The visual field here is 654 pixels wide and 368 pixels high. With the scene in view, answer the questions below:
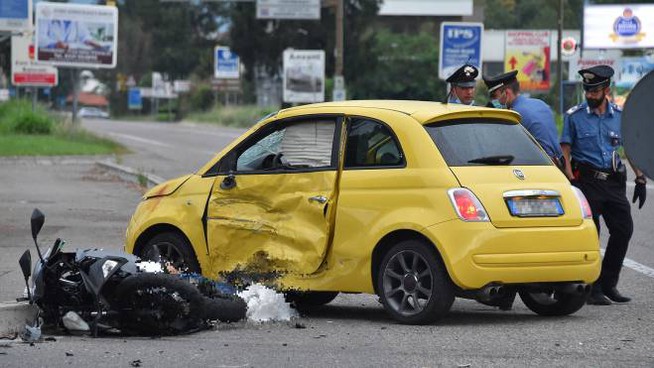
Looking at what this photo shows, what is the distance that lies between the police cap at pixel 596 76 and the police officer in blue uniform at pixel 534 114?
1.18 feet

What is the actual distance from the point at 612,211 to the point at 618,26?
60.6 m

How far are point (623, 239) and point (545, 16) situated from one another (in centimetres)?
10780

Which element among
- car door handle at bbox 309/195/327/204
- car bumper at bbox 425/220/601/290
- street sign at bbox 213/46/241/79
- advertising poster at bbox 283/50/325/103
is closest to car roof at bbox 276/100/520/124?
car door handle at bbox 309/195/327/204

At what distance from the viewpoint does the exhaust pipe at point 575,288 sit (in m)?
9.59

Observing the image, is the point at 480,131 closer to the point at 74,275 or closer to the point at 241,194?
the point at 241,194

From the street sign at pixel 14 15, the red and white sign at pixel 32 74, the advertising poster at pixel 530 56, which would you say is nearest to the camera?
the street sign at pixel 14 15

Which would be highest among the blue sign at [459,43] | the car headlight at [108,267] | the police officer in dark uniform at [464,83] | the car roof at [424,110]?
the blue sign at [459,43]

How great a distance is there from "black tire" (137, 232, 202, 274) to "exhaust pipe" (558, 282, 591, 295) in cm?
256

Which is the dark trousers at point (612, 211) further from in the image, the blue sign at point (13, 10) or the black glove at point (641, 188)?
the blue sign at point (13, 10)

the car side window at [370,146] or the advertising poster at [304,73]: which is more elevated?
the advertising poster at [304,73]

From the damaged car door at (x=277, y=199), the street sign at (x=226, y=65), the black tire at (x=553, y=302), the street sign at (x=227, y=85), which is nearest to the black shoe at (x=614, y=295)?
the black tire at (x=553, y=302)

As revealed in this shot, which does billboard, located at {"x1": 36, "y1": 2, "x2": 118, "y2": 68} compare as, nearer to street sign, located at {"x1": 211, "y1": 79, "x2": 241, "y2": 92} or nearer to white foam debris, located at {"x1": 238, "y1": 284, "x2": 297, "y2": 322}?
white foam debris, located at {"x1": 238, "y1": 284, "x2": 297, "y2": 322}

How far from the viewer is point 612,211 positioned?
36.1ft

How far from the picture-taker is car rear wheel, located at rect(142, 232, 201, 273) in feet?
33.5
